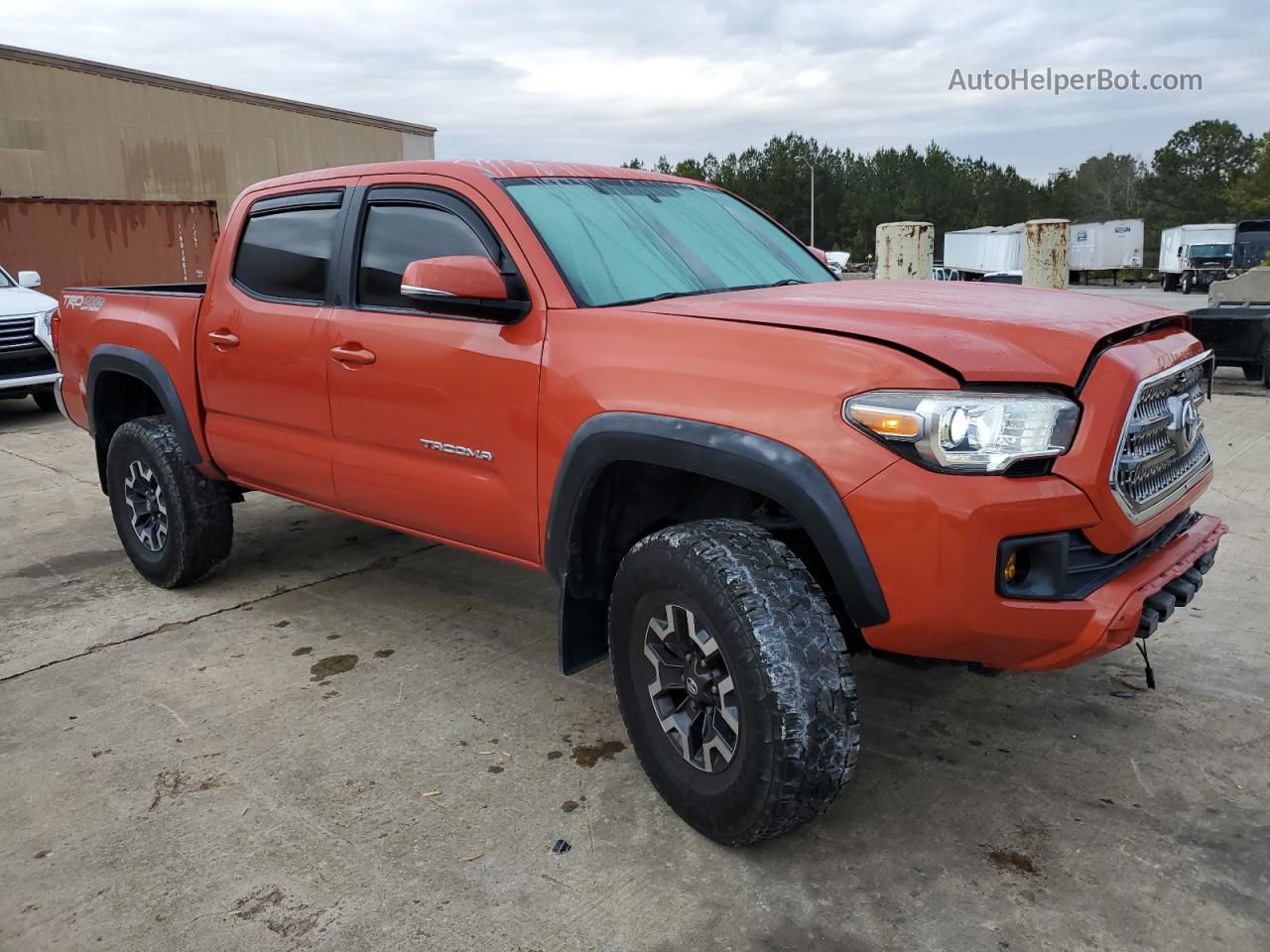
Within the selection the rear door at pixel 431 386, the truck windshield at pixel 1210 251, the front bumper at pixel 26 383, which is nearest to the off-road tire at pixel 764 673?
the rear door at pixel 431 386

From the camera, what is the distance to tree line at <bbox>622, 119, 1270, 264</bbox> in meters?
86.2

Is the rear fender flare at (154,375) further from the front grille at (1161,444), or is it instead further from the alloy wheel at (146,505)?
the front grille at (1161,444)

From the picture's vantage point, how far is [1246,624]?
4004 millimetres

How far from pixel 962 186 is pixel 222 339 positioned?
353ft

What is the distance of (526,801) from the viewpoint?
292 cm

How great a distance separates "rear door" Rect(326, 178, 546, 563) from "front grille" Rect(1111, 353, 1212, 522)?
1612 mm

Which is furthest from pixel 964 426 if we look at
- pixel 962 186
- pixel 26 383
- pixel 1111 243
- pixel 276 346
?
pixel 962 186

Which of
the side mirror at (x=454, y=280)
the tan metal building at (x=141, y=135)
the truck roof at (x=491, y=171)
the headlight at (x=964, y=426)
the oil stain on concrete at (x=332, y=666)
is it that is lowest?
the oil stain on concrete at (x=332, y=666)

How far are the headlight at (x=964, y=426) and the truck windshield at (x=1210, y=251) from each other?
39545 mm

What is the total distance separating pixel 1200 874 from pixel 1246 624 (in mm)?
1866

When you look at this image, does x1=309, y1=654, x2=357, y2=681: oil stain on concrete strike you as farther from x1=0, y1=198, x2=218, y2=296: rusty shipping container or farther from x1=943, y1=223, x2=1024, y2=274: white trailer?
x1=943, y1=223, x2=1024, y2=274: white trailer

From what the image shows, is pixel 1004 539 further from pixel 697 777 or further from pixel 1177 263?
pixel 1177 263

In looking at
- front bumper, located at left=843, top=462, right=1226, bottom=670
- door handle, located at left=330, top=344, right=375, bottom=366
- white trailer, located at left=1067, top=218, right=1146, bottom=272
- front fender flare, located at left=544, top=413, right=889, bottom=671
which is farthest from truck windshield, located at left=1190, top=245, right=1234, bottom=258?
front fender flare, located at left=544, top=413, right=889, bottom=671

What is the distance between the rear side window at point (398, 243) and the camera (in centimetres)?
340
